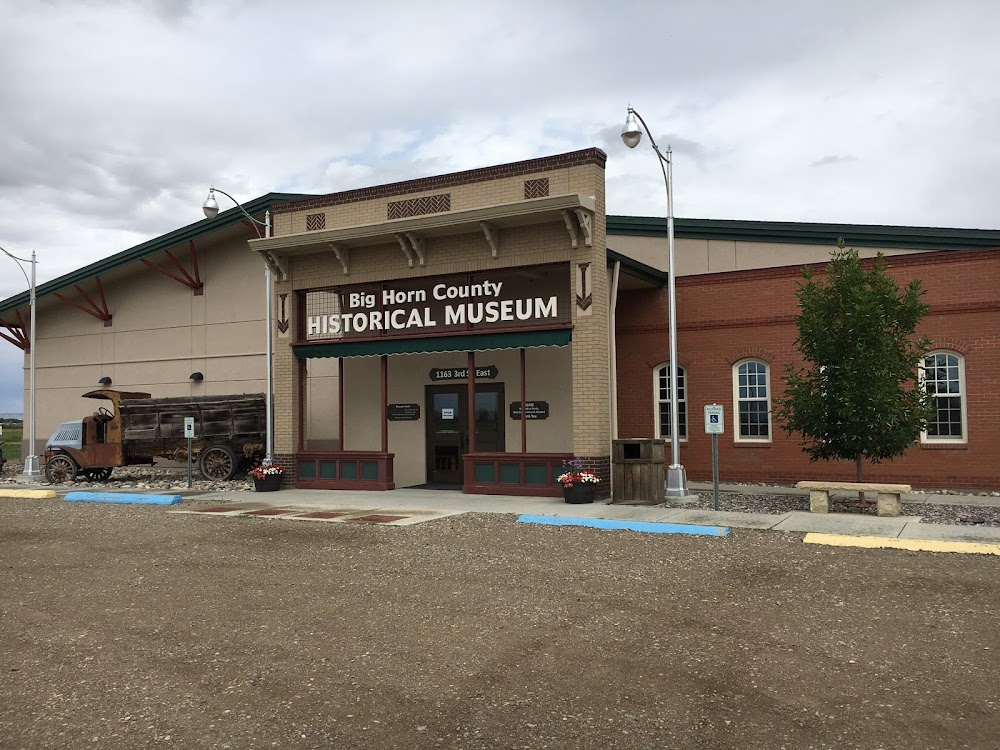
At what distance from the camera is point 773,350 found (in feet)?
63.6

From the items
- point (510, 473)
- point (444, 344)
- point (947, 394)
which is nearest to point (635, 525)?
point (510, 473)

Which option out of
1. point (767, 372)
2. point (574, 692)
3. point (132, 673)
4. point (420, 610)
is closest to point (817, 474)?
point (767, 372)

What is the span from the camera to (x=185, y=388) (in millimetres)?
27156

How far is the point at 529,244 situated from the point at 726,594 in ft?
35.1

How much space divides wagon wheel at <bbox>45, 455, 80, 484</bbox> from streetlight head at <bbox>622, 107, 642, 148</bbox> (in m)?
17.9

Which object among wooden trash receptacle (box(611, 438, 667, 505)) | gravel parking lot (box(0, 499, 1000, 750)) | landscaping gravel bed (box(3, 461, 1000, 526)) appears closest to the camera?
gravel parking lot (box(0, 499, 1000, 750))

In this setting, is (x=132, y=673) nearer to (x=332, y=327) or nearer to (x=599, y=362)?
(x=599, y=362)

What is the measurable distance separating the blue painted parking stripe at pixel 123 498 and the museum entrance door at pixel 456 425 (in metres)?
6.11

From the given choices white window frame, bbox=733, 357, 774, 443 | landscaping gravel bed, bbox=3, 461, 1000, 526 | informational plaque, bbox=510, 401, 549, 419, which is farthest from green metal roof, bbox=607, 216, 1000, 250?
informational plaque, bbox=510, 401, 549, 419

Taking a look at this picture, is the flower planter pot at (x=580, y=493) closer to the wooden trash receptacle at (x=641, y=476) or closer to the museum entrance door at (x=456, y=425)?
the wooden trash receptacle at (x=641, y=476)

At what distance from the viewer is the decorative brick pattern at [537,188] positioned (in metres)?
17.5

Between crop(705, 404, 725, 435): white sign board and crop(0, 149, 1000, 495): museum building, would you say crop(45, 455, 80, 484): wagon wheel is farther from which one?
crop(705, 404, 725, 435): white sign board

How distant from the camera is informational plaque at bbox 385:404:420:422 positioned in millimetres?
21125

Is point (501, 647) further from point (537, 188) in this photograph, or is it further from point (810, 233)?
point (810, 233)
